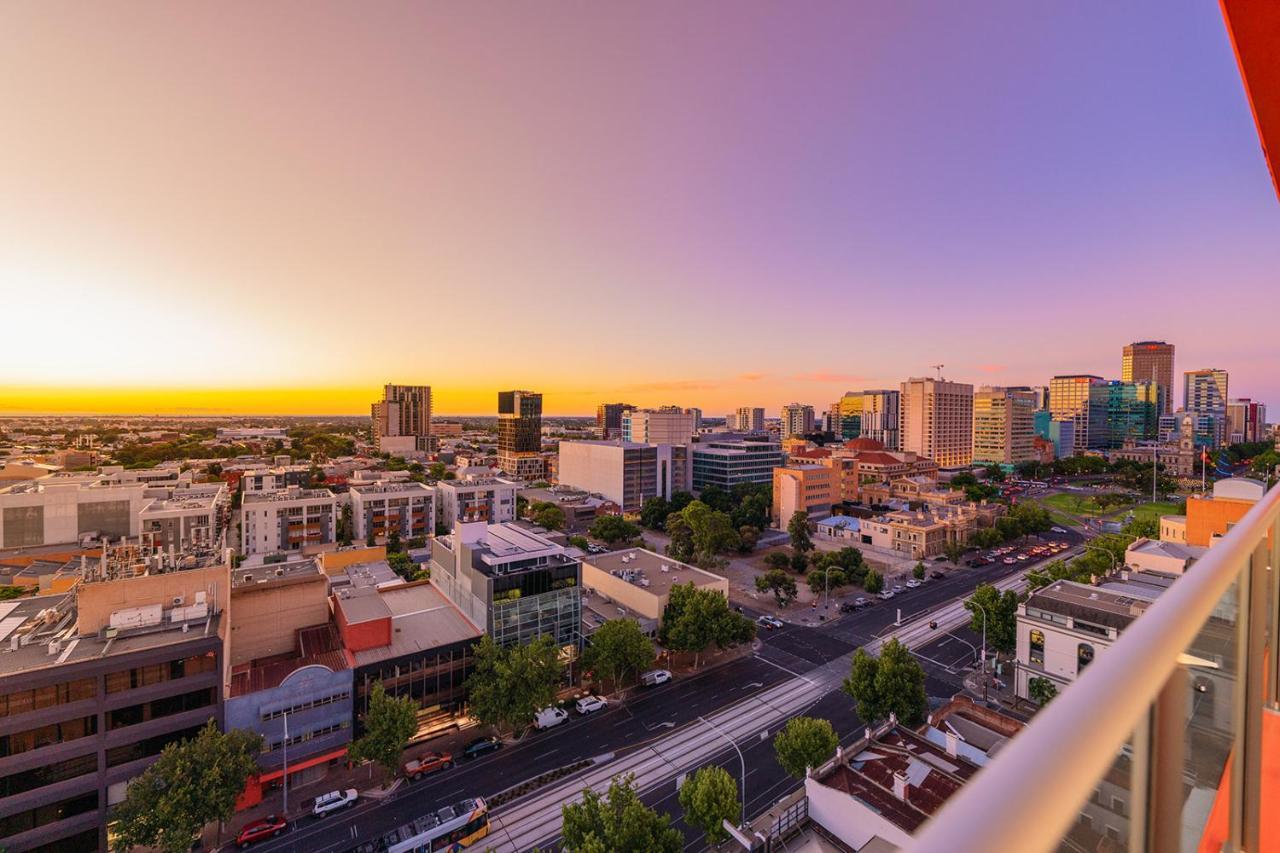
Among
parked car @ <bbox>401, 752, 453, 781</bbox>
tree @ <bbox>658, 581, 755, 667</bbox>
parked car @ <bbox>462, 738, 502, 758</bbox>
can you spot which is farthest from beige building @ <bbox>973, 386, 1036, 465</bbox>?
parked car @ <bbox>401, 752, 453, 781</bbox>

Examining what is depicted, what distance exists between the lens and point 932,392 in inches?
2916

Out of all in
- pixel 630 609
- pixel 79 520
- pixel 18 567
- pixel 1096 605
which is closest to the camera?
pixel 1096 605

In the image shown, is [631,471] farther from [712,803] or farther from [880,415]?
[880,415]

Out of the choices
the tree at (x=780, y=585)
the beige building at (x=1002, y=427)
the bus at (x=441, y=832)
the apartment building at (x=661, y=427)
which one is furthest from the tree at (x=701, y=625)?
the beige building at (x=1002, y=427)

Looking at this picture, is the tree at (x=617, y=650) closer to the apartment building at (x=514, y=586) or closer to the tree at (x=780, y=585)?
the apartment building at (x=514, y=586)

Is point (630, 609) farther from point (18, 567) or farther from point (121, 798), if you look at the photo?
point (18, 567)

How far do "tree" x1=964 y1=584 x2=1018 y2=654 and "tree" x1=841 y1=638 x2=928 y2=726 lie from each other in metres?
6.55

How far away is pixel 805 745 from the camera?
13984 millimetres

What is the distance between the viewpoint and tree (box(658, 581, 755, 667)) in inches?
821

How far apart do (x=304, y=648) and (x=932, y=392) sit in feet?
→ 243

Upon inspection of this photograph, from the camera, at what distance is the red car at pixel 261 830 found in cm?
1352

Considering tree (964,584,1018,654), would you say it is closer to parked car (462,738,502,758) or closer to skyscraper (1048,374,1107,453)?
parked car (462,738,502,758)

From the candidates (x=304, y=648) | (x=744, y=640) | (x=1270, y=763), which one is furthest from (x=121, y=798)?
(x=1270, y=763)

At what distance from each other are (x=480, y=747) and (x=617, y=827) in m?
6.94
